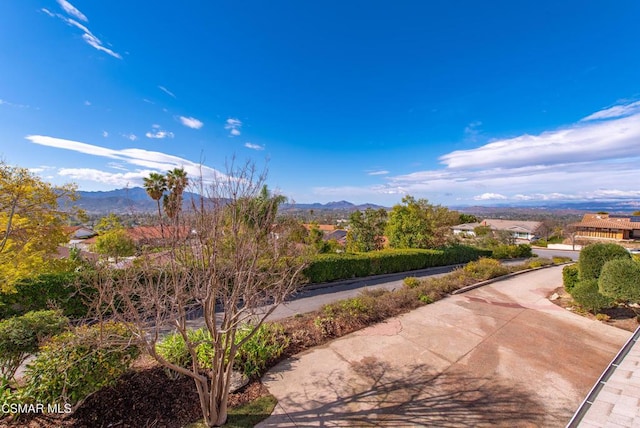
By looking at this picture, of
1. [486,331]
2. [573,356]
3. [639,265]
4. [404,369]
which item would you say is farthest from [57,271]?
[639,265]

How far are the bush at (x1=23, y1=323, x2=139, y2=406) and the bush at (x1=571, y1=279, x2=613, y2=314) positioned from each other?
1168 centimetres

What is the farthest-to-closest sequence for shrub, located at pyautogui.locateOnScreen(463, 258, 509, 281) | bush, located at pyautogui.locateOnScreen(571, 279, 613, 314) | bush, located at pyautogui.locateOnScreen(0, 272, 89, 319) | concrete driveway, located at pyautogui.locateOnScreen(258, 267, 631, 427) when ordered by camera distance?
shrub, located at pyautogui.locateOnScreen(463, 258, 509, 281), bush, located at pyautogui.locateOnScreen(571, 279, 613, 314), bush, located at pyautogui.locateOnScreen(0, 272, 89, 319), concrete driveway, located at pyautogui.locateOnScreen(258, 267, 631, 427)

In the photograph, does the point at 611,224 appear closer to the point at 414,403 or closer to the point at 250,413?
the point at 414,403

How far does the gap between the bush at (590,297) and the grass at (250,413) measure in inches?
384

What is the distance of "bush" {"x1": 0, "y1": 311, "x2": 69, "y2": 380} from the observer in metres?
3.61

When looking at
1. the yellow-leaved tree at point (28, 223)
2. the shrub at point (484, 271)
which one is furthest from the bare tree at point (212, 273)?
the shrub at point (484, 271)

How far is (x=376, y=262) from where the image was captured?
623 inches

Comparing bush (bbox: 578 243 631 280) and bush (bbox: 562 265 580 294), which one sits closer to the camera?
bush (bbox: 578 243 631 280)

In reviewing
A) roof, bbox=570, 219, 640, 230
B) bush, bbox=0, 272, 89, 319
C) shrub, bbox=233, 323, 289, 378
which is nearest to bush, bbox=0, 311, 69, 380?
shrub, bbox=233, 323, 289, 378

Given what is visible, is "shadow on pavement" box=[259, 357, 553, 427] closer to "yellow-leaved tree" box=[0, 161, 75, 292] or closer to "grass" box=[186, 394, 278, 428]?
"grass" box=[186, 394, 278, 428]

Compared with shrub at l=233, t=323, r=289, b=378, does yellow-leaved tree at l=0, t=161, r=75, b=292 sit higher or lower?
higher

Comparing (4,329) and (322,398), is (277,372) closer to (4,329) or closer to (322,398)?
(322,398)

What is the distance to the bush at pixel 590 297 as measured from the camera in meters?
7.81

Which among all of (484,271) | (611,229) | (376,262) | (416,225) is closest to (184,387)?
(376,262)
